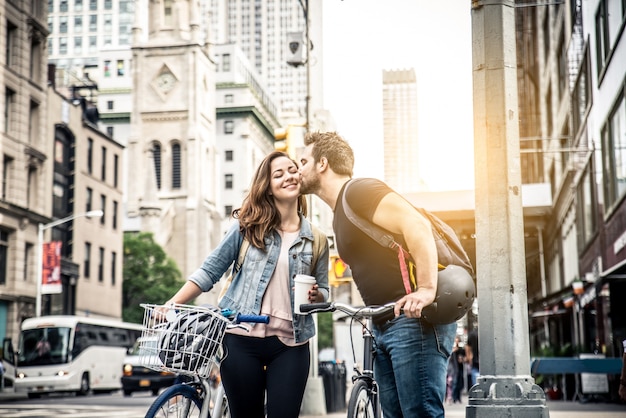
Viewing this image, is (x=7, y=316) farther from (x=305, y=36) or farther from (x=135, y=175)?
(x=135, y=175)

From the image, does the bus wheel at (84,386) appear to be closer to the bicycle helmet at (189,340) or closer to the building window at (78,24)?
the bicycle helmet at (189,340)

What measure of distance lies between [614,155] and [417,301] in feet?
69.0

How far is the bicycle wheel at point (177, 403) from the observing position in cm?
461

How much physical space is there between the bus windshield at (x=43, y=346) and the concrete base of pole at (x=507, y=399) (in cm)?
3313

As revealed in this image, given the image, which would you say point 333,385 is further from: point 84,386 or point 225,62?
point 225,62

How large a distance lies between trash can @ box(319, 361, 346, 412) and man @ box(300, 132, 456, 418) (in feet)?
50.8

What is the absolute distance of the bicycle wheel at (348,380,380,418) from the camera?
15.3 ft

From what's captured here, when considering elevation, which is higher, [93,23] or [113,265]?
[93,23]

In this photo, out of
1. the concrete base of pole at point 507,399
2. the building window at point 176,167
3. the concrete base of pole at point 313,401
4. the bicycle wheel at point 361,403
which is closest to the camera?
the bicycle wheel at point 361,403

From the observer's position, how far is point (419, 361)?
451 centimetres

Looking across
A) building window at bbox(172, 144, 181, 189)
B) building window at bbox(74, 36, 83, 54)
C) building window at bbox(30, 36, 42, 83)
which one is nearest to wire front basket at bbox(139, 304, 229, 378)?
building window at bbox(30, 36, 42, 83)

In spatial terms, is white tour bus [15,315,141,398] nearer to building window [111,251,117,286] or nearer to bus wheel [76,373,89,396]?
bus wheel [76,373,89,396]

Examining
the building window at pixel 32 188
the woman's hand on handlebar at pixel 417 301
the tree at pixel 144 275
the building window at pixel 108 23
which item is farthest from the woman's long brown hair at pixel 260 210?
the building window at pixel 108 23

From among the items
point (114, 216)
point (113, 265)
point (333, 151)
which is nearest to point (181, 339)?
point (333, 151)
